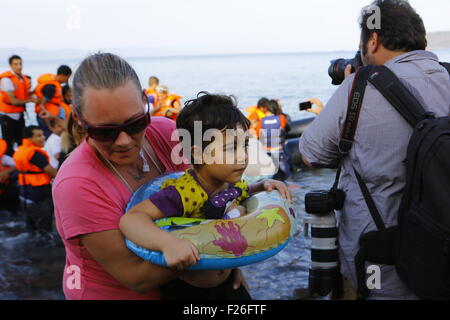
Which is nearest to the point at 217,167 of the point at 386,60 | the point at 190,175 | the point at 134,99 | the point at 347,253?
the point at 190,175

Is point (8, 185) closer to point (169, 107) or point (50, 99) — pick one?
point (50, 99)

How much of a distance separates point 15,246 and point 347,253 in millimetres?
4940

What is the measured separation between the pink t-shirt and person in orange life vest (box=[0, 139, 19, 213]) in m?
5.62

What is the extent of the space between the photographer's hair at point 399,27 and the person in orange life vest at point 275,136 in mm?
5208

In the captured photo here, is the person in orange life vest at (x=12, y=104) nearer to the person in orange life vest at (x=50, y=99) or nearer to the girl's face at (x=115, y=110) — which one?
the person in orange life vest at (x=50, y=99)

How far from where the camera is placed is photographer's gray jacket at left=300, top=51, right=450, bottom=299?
6.77 ft

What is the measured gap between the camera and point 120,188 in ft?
5.48

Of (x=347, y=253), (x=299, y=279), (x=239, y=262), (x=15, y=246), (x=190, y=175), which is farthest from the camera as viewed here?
(x=15, y=246)

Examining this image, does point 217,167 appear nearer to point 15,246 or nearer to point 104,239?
point 104,239

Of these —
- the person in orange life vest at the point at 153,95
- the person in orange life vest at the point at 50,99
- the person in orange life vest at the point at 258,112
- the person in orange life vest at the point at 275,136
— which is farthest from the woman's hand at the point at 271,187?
the person in orange life vest at the point at 153,95

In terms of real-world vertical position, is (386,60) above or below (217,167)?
above

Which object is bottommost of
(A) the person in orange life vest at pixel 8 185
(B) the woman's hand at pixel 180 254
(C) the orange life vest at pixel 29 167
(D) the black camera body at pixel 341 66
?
(A) the person in orange life vest at pixel 8 185

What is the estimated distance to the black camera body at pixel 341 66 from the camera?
2600mm

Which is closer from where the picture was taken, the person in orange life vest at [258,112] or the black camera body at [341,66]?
the black camera body at [341,66]
